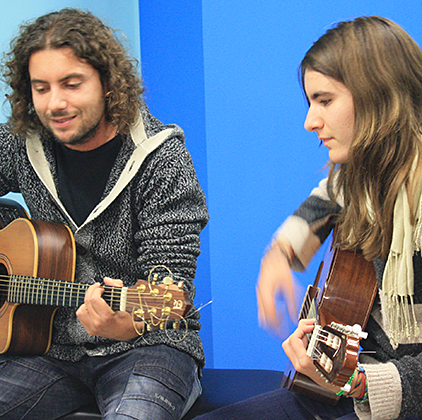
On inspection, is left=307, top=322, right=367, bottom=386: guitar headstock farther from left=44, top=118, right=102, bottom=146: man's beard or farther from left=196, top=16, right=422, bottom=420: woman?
left=44, top=118, right=102, bottom=146: man's beard

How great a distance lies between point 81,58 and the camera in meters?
1.59

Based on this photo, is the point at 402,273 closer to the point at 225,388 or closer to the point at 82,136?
the point at 225,388

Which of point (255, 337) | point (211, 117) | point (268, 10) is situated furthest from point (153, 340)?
point (268, 10)

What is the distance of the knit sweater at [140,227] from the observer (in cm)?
152

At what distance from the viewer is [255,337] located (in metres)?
2.49

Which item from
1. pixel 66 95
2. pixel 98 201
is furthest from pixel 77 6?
pixel 98 201

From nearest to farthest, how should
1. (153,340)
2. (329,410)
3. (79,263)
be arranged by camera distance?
(329,410)
(153,340)
(79,263)

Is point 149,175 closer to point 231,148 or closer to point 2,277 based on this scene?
point 2,277

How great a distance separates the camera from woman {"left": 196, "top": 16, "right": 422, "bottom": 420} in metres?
1.09

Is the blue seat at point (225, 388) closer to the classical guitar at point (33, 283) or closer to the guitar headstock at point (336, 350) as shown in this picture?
the classical guitar at point (33, 283)

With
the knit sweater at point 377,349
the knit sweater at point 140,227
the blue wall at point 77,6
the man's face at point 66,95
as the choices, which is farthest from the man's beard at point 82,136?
the knit sweater at point 377,349

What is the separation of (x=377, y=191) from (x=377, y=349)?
15.2 inches

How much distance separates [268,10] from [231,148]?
641 millimetres

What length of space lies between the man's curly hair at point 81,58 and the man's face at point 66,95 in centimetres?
2
